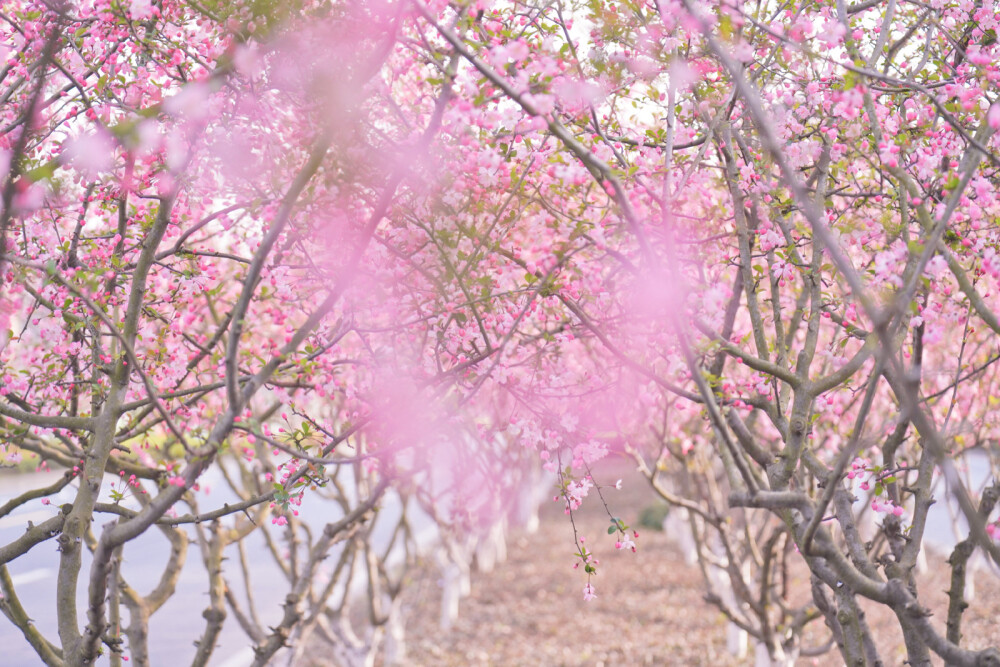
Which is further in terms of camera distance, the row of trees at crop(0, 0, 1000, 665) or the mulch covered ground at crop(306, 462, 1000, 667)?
the mulch covered ground at crop(306, 462, 1000, 667)

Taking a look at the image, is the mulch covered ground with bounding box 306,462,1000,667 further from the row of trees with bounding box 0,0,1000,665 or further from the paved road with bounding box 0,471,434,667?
the row of trees with bounding box 0,0,1000,665

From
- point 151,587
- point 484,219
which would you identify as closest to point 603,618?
point 151,587

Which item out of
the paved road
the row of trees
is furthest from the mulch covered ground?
the row of trees

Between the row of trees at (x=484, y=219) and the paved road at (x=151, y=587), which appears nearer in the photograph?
the row of trees at (x=484, y=219)

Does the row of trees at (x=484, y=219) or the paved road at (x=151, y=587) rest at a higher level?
the paved road at (x=151, y=587)

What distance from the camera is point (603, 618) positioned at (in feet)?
45.9

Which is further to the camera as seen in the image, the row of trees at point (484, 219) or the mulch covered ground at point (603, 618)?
the mulch covered ground at point (603, 618)

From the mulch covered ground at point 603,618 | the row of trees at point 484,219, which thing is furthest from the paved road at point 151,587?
the row of trees at point 484,219

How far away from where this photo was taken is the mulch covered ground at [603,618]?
11773mm

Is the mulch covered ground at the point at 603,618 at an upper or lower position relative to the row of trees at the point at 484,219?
upper

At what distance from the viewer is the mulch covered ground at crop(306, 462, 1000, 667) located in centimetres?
1177

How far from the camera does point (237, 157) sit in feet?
12.6

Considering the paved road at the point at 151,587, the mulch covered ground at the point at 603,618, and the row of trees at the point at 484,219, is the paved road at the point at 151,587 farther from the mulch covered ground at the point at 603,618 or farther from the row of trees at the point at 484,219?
the row of trees at the point at 484,219

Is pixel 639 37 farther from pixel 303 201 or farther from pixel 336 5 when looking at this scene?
pixel 303 201
